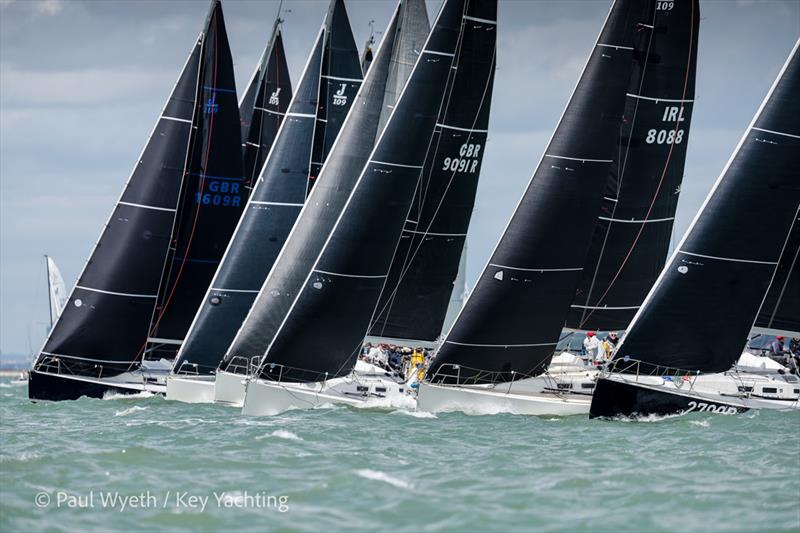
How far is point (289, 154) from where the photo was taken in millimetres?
35062

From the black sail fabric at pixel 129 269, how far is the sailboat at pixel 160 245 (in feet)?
0.09

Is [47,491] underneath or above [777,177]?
underneath

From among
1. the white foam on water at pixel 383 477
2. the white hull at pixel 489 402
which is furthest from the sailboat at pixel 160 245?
the white foam on water at pixel 383 477

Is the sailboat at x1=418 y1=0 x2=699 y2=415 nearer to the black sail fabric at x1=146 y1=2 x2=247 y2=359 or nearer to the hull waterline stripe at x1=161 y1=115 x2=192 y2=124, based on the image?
the black sail fabric at x1=146 y1=2 x2=247 y2=359

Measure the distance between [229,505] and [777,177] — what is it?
16.1 m

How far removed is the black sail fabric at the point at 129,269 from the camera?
35656 mm

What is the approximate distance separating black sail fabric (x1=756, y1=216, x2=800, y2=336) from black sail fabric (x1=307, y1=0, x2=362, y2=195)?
1261 cm

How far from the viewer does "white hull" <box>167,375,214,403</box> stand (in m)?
33.4

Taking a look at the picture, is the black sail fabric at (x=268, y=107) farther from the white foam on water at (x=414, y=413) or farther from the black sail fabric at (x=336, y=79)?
the white foam on water at (x=414, y=413)

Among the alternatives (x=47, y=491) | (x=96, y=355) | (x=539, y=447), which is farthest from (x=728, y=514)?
(x=96, y=355)

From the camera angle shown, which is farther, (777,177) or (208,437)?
(777,177)

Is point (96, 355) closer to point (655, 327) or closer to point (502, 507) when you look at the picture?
point (655, 327)

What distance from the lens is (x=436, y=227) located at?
3189 cm

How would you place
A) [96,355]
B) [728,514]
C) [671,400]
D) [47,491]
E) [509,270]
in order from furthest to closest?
[96,355] → [509,270] → [671,400] → [47,491] → [728,514]
